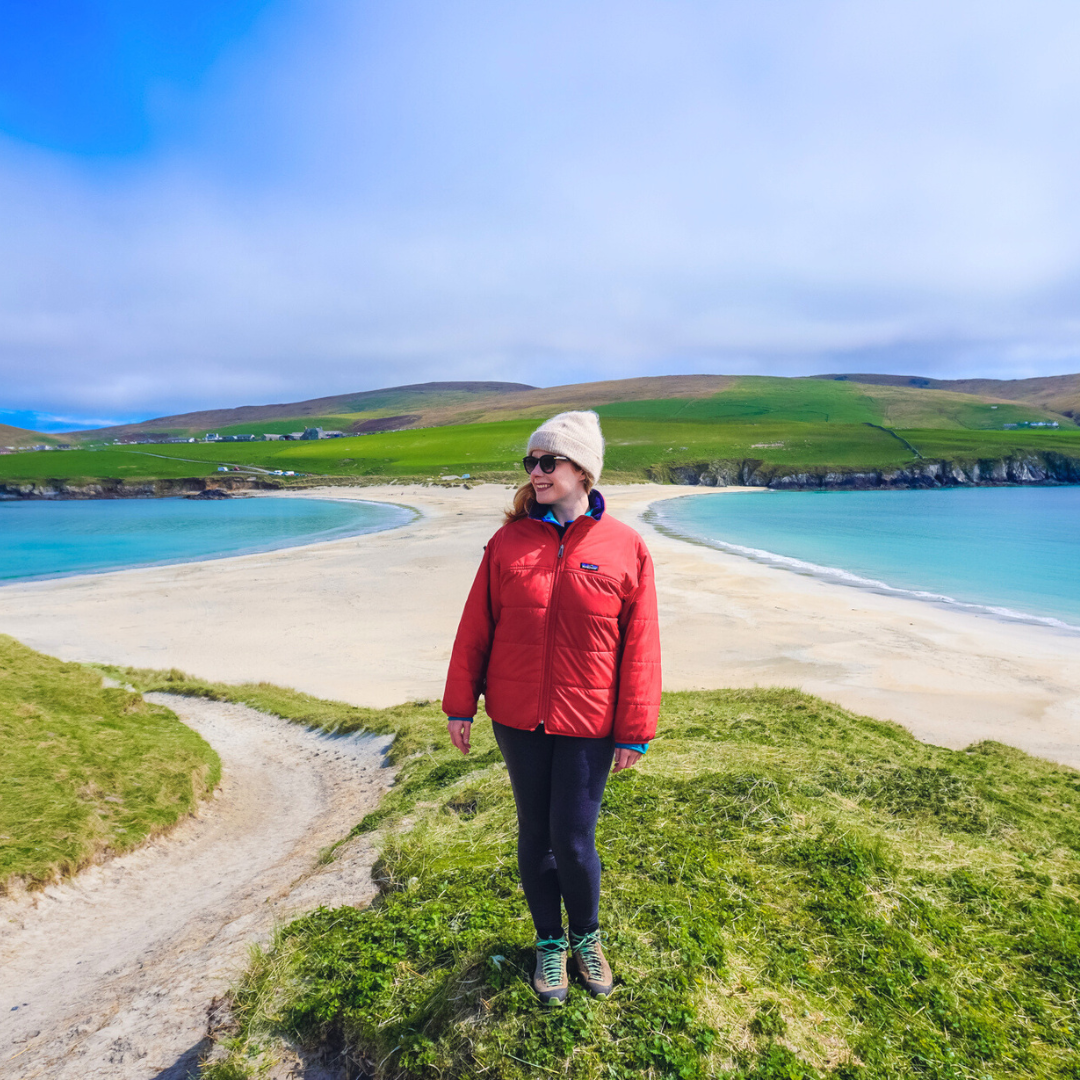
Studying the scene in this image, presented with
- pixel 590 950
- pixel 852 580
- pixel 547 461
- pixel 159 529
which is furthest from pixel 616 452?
pixel 590 950

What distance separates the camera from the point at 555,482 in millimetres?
3258

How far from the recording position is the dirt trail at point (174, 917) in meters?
3.77

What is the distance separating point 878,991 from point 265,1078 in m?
3.12

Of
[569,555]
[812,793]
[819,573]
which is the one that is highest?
[569,555]

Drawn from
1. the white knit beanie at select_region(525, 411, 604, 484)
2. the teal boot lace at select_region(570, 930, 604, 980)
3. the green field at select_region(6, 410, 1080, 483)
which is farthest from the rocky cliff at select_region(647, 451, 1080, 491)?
the teal boot lace at select_region(570, 930, 604, 980)

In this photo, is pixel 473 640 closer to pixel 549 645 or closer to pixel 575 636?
pixel 549 645

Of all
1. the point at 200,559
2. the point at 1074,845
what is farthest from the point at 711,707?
the point at 200,559

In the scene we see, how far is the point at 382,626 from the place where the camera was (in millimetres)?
18875

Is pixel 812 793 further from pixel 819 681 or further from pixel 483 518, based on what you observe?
pixel 483 518

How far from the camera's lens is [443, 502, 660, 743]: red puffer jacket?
314cm

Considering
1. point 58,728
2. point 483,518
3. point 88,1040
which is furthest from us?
point 483,518

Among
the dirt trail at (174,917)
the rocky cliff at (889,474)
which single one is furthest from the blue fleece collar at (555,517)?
the rocky cliff at (889,474)

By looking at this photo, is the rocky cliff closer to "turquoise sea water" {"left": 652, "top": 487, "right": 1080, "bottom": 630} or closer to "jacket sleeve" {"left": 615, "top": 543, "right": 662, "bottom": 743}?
"turquoise sea water" {"left": 652, "top": 487, "right": 1080, "bottom": 630}

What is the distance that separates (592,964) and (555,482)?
8.02 ft
